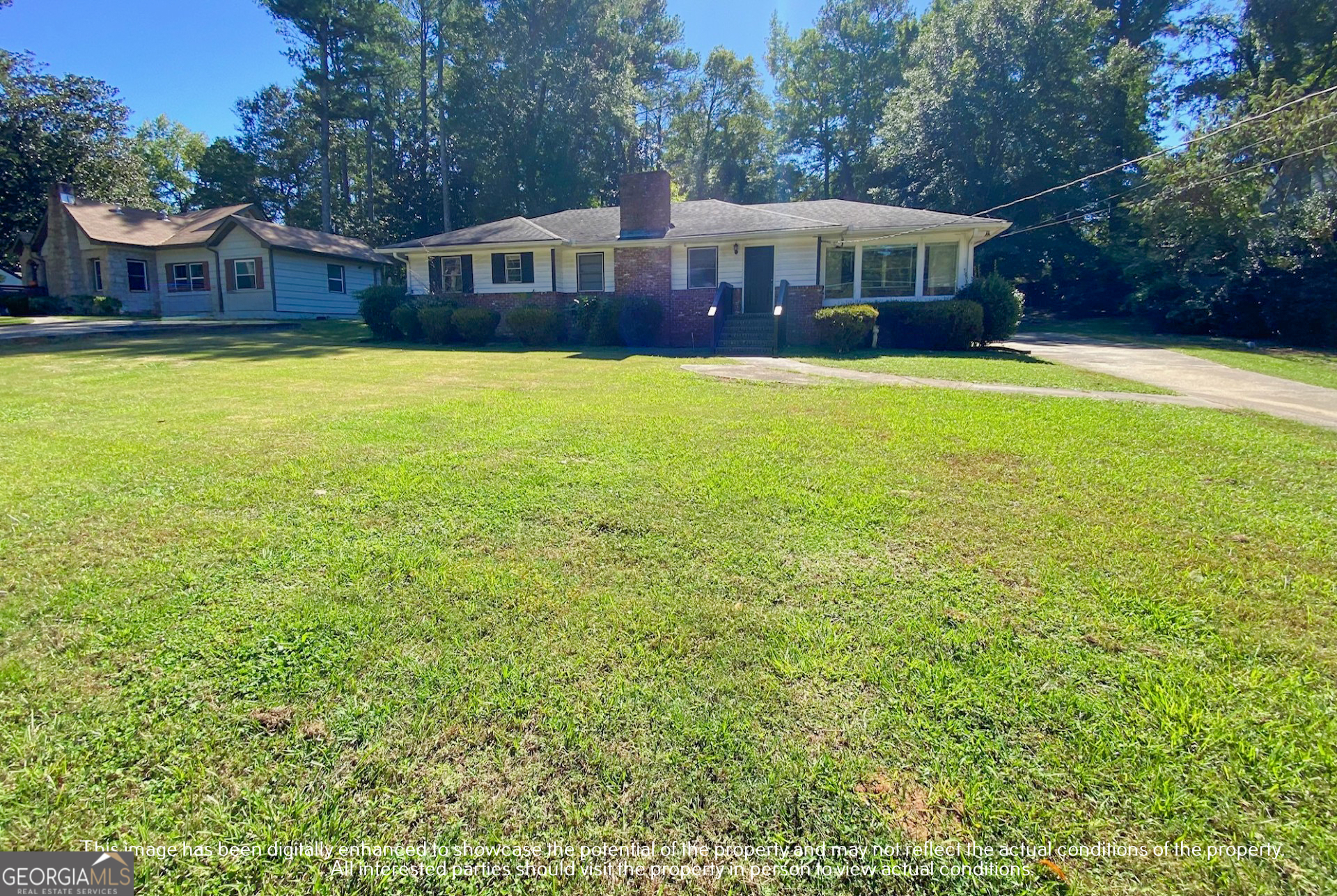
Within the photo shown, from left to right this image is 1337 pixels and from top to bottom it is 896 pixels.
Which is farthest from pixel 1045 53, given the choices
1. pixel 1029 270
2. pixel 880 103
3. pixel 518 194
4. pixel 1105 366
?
pixel 518 194

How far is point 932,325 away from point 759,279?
5183 millimetres

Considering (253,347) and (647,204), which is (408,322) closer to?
(253,347)

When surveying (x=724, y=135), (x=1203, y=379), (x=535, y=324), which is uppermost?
(x=724, y=135)

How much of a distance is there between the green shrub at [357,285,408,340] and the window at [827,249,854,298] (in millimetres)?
12852

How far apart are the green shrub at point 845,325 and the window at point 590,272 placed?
755cm

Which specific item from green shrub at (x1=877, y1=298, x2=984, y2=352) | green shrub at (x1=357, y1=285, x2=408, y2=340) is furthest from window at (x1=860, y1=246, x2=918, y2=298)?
green shrub at (x1=357, y1=285, x2=408, y2=340)

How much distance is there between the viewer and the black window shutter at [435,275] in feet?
68.5

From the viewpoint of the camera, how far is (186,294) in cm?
2694

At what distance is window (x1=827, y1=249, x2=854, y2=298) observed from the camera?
60.8 feet

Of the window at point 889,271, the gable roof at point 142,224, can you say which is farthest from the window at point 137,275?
the window at point 889,271

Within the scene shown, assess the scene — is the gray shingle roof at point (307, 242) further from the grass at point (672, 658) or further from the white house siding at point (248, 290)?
the grass at point (672, 658)

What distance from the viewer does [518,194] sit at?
111ft

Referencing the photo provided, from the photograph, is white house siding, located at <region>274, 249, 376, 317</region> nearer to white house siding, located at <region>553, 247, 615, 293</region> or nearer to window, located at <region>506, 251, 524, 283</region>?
window, located at <region>506, 251, 524, 283</region>

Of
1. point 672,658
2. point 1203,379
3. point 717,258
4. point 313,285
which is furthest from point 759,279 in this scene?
point 313,285
